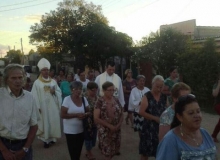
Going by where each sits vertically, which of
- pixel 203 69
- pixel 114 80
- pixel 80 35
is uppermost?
pixel 80 35

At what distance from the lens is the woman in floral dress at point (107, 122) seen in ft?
17.0

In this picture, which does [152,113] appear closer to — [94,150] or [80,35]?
[94,150]

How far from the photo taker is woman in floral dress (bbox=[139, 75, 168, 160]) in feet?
16.1

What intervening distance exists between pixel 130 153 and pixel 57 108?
2398 millimetres

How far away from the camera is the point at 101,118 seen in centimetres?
521

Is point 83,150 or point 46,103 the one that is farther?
point 46,103

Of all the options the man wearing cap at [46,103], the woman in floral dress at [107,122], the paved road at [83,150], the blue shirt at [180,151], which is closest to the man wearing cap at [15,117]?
the woman in floral dress at [107,122]

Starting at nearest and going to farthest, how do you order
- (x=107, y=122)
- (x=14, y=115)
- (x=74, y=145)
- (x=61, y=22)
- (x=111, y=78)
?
(x=14, y=115), (x=107, y=122), (x=74, y=145), (x=111, y=78), (x=61, y=22)

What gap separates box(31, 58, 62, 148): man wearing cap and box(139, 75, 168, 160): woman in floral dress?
3.47 meters

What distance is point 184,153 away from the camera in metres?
2.59

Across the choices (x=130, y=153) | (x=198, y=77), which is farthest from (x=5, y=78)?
(x=198, y=77)

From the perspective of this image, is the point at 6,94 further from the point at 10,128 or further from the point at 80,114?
the point at 80,114

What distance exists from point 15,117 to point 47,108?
4474 millimetres

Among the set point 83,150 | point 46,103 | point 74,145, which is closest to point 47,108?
point 46,103
